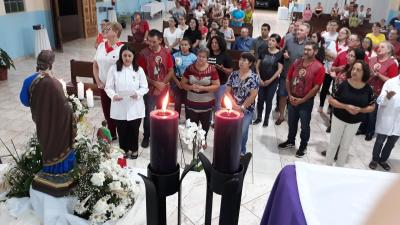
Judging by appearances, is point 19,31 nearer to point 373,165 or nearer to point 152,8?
point 373,165

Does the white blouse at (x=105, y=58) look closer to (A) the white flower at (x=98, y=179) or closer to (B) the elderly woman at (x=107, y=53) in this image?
(B) the elderly woman at (x=107, y=53)

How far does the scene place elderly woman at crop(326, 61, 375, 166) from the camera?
3648 mm

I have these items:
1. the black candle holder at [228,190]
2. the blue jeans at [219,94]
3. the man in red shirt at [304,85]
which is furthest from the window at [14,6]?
the black candle holder at [228,190]

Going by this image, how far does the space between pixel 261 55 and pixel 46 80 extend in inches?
142

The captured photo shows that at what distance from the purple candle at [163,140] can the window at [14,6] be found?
29.9 feet

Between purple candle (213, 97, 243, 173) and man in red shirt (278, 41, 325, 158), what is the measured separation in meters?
3.56

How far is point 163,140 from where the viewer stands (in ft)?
2.84

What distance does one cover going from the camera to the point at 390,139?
14.1 feet

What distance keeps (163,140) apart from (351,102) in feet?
11.1

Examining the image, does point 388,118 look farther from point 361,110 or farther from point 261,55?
point 261,55

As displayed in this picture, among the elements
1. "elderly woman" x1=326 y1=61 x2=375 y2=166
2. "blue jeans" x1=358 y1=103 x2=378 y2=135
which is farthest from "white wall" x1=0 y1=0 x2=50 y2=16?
"blue jeans" x1=358 y1=103 x2=378 y2=135

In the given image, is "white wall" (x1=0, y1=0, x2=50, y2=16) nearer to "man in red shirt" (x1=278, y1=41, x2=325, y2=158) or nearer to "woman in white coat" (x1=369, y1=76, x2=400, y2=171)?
"man in red shirt" (x1=278, y1=41, x2=325, y2=158)

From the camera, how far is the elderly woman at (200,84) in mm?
4203

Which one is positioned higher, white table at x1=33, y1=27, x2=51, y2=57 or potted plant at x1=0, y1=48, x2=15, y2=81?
white table at x1=33, y1=27, x2=51, y2=57
